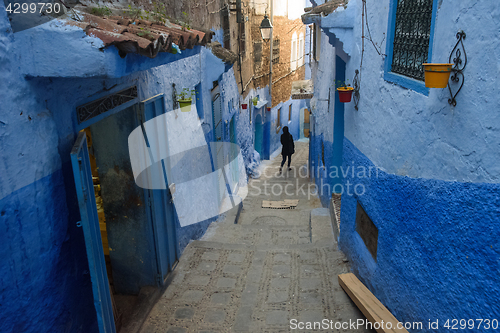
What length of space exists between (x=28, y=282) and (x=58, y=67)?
56.6 inches

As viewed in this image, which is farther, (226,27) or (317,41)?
(317,41)

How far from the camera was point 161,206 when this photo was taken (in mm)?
4867

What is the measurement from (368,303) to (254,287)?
1.52 m

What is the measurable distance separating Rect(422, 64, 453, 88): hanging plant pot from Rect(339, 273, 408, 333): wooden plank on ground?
228 centimetres

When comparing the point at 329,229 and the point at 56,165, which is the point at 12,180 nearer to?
the point at 56,165

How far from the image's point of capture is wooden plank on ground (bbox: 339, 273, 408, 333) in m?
3.63

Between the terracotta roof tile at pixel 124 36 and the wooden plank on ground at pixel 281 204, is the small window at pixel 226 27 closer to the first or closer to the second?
the wooden plank on ground at pixel 281 204

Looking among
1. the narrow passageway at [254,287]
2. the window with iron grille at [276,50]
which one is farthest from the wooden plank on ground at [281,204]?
the window with iron grille at [276,50]

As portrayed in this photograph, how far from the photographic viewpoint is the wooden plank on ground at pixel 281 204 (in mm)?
9992

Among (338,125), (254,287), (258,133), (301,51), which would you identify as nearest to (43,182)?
(254,287)

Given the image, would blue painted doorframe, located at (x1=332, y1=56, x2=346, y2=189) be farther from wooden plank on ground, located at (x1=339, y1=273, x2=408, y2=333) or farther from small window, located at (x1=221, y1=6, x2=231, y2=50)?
wooden plank on ground, located at (x1=339, y1=273, x2=408, y2=333)

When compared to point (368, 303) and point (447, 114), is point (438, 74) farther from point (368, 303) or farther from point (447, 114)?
point (368, 303)

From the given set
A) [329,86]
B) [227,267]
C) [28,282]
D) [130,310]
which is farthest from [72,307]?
[329,86]

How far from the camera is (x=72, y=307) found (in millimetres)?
2951
